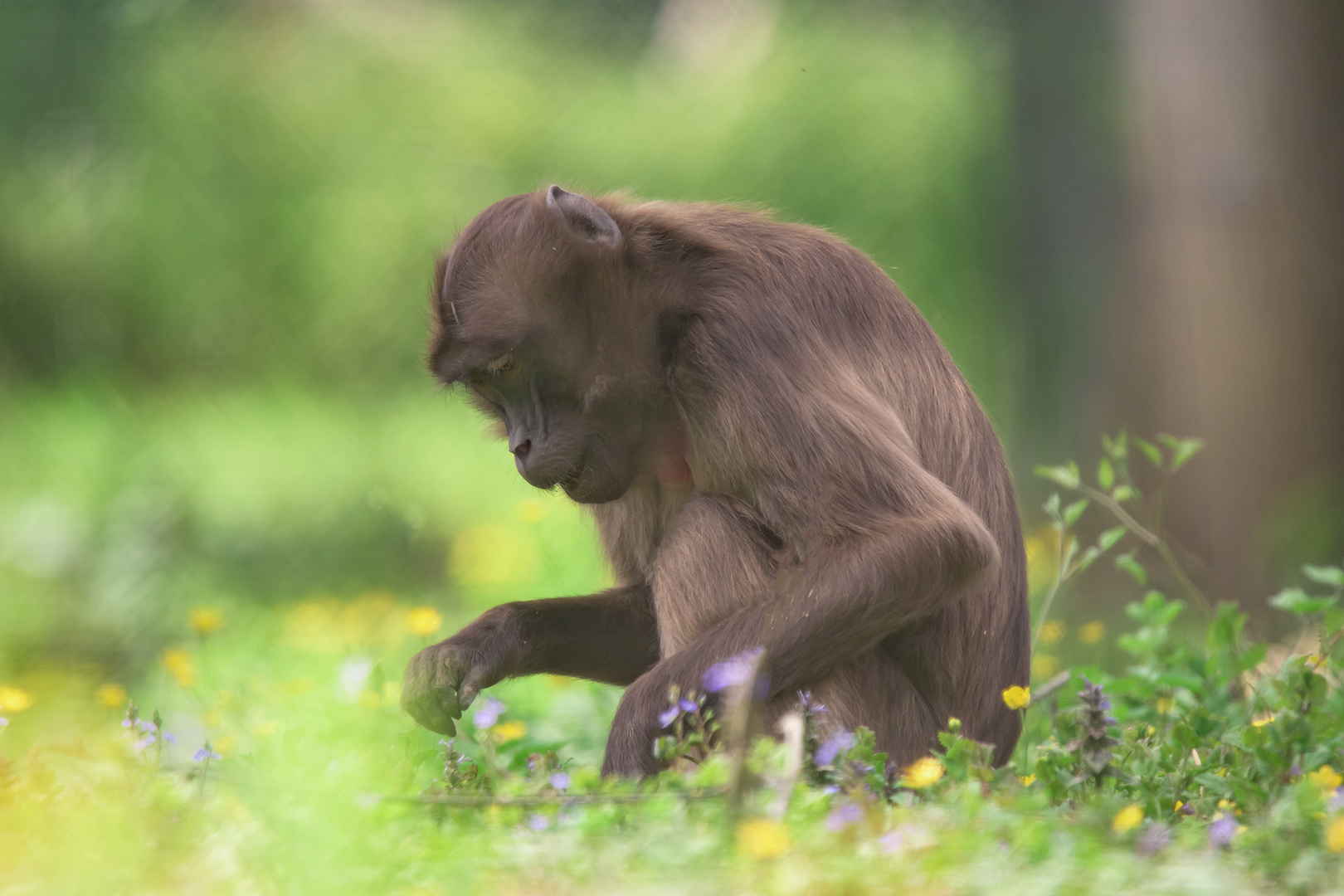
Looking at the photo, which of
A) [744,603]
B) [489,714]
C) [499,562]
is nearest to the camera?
[489,714]

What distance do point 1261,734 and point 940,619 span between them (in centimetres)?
87

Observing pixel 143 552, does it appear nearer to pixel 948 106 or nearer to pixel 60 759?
pixel 60 759

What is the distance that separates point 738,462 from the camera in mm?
3561

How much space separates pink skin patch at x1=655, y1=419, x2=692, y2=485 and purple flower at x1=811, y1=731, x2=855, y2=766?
3.56 feet

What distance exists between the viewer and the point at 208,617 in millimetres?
4398

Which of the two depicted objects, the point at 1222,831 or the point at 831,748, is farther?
the point at 831,748

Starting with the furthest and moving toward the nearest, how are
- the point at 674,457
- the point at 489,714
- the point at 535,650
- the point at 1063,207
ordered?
the point at 1063,207
the point at 535,650
the point at 674,457
the point at 489,714

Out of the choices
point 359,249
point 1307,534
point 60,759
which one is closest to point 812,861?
point 60,759

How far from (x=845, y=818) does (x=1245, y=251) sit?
512cm

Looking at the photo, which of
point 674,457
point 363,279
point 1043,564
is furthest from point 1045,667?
point 363,279

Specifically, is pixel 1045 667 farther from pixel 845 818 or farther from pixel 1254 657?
pixel 845 818

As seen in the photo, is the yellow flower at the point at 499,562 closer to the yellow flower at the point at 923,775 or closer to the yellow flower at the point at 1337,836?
the yellow flower at the point at 923,775

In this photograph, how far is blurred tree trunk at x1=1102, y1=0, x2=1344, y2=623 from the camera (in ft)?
21.5

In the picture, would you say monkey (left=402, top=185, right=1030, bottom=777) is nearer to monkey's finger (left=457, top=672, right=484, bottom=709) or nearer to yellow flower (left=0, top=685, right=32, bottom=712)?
monkey's finger (left=457, top=672, right=484, bottom=709)
